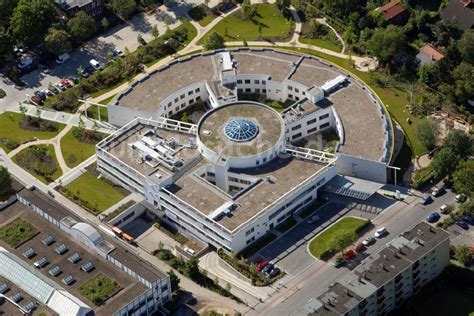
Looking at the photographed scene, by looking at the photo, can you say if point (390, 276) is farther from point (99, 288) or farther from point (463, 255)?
point (99, 288)

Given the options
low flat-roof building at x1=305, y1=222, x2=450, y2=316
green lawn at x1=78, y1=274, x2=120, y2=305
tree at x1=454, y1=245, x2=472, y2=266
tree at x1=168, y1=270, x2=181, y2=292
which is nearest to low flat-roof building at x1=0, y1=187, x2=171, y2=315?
green lawn at x1=78, y1=274, x2=120, y2=305

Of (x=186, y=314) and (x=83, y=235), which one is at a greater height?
(x=83, y=235)

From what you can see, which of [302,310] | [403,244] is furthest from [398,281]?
[302,310]

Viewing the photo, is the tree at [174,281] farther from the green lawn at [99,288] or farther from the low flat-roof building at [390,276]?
the low flat-roof building at [390,276]

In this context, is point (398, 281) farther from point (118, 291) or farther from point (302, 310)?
point (118, 291)

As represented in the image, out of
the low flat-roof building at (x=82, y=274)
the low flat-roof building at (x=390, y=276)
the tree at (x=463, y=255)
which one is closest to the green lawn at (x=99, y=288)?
the low flat-roof building at (x=82, y=274)

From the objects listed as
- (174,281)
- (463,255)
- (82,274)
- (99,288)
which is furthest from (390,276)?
(82,274)
